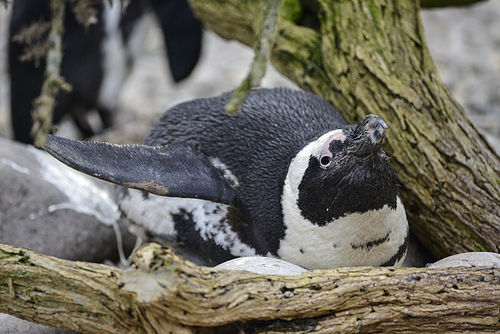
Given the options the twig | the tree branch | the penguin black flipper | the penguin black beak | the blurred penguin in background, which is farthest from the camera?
the blurred penguin in background

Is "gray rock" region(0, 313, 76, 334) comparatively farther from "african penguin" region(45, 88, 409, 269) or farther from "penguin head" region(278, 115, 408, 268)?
"penguin head" region(278, 115, 408, 268)

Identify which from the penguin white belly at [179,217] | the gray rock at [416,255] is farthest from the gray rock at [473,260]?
the penguin white belly at [179,217]

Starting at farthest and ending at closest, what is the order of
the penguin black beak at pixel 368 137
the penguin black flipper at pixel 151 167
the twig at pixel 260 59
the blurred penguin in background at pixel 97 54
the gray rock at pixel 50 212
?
the blurred penguin in background at pixel 97 54 → the gray rock at pixel 50 212 → the penguin black flipper at pixel 151 167 → the penguin black beak at pixel 368 137 → the twig at pixel 260 59

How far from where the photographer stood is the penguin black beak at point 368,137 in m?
1.07

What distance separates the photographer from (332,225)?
119 cm

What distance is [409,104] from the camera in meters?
1.49

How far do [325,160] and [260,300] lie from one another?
390mm

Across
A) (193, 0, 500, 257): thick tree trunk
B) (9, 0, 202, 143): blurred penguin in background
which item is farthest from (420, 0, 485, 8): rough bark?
(9, 0, 202, 143): blurred penguin in background

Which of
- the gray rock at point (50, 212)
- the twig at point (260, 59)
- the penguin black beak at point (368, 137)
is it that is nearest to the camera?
the twig at point (260, 59)

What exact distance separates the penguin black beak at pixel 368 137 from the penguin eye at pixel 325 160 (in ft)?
0.19

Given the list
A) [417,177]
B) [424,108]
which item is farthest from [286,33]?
[417,177]

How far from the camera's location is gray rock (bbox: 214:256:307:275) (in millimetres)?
1138

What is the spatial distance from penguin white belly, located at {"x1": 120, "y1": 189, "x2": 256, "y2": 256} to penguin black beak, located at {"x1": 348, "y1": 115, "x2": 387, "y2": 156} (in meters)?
0.44

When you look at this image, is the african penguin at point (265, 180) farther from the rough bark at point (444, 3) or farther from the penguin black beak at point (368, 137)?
the rough bark at point (444, 3)
